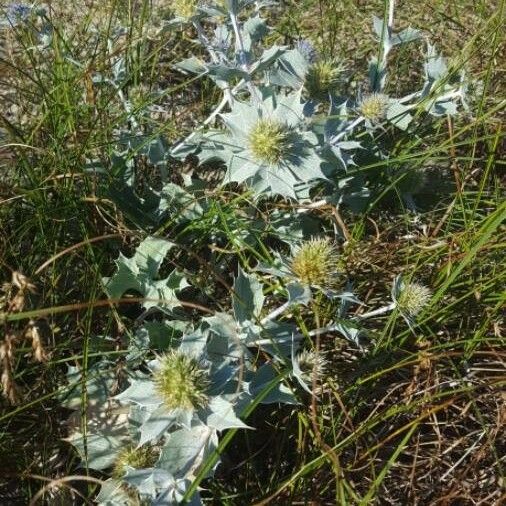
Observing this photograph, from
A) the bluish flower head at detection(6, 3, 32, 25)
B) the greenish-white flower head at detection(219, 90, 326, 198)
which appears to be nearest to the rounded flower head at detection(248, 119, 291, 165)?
the greenish-white flower head at detection(219, 90, 326, 198)

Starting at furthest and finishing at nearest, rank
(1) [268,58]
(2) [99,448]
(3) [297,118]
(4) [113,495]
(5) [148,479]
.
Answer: (1) [268,58], (3) [297,118], (2) [99,448], (4) [113,495], (5) [148,479]

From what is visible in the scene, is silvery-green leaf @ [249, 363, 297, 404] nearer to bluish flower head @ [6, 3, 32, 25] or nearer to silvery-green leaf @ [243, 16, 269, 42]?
silvery-green leaf @ [243, 16, 269, 42]

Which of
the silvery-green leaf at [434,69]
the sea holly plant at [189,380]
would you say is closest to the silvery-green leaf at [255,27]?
the silvery-green leaf at [434,69]

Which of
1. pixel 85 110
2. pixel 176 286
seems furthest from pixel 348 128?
pixel 85 110

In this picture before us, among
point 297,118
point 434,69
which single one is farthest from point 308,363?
point 434,69

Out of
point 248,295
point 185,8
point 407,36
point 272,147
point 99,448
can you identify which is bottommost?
point 99,448

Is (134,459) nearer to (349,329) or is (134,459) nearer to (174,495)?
(174,495)
